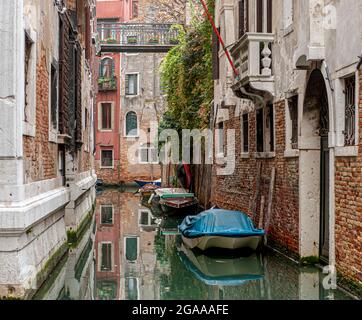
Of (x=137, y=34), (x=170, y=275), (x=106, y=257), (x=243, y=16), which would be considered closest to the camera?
(x=170, y=275)

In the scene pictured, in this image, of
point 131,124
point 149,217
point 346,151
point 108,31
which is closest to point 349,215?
point 346,151

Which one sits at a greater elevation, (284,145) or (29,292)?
(284,145)

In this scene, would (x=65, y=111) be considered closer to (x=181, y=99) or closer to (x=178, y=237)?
(x=178, y=237)

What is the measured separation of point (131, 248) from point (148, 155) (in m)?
26.2

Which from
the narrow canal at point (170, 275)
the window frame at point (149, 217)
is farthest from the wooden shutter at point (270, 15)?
the window frame at point (149, 217)

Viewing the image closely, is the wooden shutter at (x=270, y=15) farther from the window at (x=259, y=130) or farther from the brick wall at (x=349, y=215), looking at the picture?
the brick wall at (x=349, y=215)

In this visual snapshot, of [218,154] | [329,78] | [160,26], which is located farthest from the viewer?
[160,26]

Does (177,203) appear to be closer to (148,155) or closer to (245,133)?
(245,133)

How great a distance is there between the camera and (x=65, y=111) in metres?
12.0

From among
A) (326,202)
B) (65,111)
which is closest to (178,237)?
(65,111)

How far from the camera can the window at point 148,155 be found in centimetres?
3878

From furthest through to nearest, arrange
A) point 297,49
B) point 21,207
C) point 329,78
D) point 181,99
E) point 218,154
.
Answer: point 181,99 < point 218,154 < point 297,49 < point 329,78 < point 21,207

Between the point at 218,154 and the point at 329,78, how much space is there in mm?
9033

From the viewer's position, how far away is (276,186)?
11.9m
